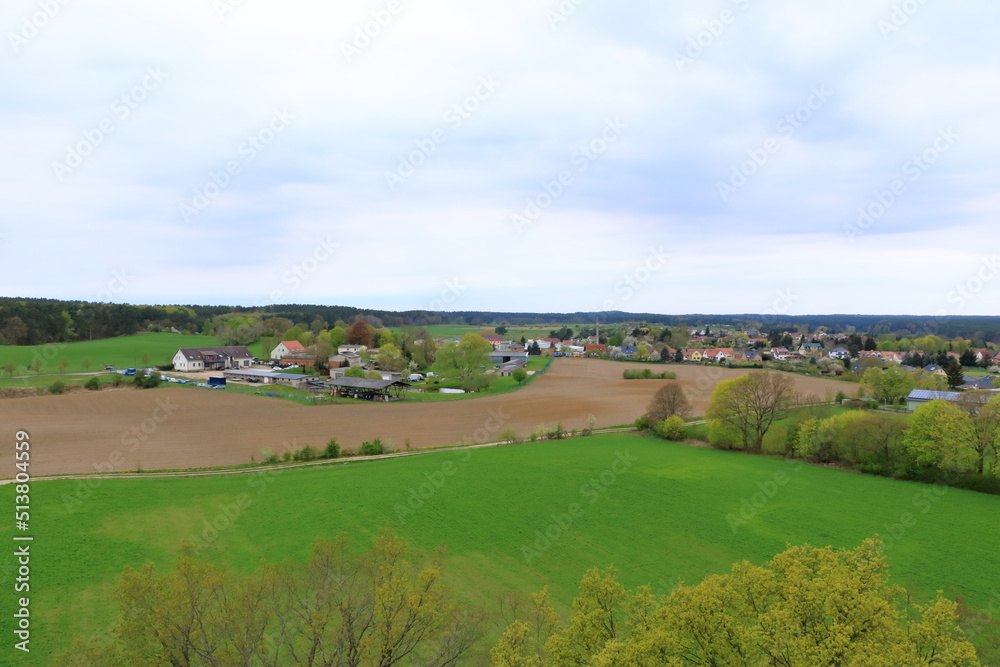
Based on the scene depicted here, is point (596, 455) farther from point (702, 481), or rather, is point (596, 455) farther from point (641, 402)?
point (641, 402)

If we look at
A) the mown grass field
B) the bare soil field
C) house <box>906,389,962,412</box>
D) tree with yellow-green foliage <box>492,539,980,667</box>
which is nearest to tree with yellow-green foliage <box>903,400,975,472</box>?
the mown grass field

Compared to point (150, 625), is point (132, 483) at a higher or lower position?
lower

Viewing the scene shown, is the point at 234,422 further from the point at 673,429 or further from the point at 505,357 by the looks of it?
the point at 505,357

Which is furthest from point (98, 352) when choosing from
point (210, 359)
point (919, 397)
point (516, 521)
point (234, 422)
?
point (919, 397)

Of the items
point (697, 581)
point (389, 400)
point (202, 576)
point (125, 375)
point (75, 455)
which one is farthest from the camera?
point (125, 375)

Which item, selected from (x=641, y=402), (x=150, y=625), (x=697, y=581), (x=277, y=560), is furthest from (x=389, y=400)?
(x=150, y=625)

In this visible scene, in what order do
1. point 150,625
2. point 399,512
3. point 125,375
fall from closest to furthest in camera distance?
point 150,625
point 399,512
point 125,375
